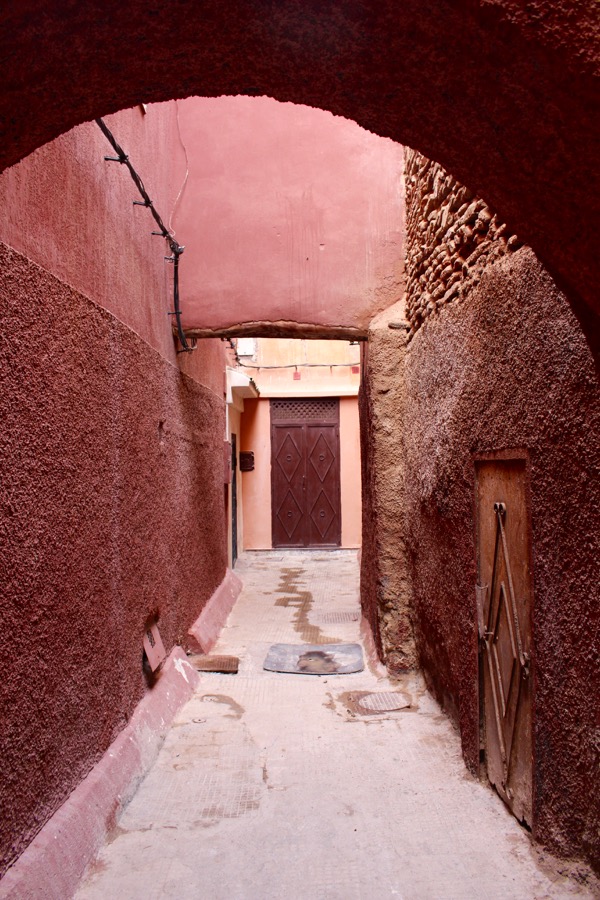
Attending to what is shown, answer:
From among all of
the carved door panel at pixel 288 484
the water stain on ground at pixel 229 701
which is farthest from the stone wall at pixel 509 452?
the carved door panel at pixel 288 484

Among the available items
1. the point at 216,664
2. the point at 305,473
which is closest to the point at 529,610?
the point at 216,664

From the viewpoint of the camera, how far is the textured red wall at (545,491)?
88.7 inches

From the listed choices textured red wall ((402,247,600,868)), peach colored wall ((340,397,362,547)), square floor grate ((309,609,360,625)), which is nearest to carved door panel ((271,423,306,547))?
peach colored wall ((340,397,362,547))

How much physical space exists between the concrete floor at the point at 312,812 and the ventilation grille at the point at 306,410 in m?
8.45

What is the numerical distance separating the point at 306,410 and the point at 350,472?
1446mm

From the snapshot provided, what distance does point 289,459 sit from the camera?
1332cm

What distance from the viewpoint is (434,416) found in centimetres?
427

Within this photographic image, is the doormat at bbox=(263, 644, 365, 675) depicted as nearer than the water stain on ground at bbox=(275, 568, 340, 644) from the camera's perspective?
Yes

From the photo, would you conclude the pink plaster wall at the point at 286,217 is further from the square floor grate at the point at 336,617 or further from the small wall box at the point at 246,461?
the small wall box at the point at 246,461

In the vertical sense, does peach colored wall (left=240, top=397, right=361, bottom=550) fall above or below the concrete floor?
above

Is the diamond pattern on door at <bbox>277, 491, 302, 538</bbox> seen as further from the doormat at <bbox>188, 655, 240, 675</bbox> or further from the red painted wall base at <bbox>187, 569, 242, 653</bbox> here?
the doormat at <bbox>188, 655, 240, 675</bbox>

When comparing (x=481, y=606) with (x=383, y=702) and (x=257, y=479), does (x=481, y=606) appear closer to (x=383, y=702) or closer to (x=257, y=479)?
(x=383, y=702)

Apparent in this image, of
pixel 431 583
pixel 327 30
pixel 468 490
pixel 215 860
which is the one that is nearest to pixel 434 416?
pixel 468 490

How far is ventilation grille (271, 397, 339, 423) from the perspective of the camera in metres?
13.3
